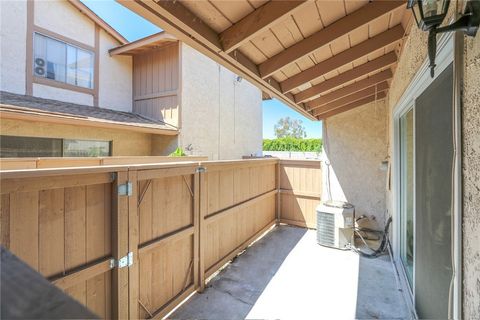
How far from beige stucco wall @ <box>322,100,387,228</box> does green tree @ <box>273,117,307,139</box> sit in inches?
1274

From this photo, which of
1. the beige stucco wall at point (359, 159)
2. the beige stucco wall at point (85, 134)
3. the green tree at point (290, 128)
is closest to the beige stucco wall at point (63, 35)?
the beige stucco wall at point (85, 134)

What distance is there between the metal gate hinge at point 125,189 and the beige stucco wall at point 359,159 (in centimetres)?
478

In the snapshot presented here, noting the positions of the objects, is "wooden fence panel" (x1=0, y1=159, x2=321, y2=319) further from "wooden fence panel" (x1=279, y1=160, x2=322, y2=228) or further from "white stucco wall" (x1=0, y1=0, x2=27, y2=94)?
"white stucco wall" (x1=0, y1=0, x2=27, y2=94)

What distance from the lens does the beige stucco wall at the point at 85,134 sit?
207 inches

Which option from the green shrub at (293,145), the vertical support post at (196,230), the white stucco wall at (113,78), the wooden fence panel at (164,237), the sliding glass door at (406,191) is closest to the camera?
the wooden fence panel at (164,237)

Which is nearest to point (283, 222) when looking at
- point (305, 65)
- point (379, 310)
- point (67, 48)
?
point (379, 310)

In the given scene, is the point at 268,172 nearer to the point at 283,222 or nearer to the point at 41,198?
the point at 283,222

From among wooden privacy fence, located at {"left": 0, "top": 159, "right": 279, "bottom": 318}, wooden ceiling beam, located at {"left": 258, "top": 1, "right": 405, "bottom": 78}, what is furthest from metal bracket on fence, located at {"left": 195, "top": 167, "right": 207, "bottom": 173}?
wooden ceiling beam, located at {"left": 258, "top": 1, "right": 405, "bottom": 78}

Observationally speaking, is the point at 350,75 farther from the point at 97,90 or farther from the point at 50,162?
the point at 97,90

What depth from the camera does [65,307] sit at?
0.46 m

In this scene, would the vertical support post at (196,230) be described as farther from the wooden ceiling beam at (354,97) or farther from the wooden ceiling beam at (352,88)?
the wooden ceiling beam at (354,97)

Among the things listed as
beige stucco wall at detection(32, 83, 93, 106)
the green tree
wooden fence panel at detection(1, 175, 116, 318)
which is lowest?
wooden fence panel at detection(1, 175, 116, 318)

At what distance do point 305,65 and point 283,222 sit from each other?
4.22 m

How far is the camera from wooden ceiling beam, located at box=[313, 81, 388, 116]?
4.69 m
